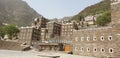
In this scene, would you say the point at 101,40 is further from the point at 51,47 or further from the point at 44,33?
the point at 44,33

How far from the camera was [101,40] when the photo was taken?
40.4 m

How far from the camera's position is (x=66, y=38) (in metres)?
73.0

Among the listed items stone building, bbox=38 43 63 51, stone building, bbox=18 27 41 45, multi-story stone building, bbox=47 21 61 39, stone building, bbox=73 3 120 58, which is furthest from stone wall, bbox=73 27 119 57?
stone building, bbox=18 27 41 45

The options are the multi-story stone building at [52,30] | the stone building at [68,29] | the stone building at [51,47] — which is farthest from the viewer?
the stone building at [68,29]

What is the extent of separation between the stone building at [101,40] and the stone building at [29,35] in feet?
144

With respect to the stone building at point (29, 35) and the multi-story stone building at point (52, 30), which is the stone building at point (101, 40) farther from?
the stone building at point (29, 35)

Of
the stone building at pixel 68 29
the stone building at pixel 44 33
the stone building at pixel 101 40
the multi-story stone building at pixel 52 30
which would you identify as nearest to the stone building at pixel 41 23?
the stone building at pixel 44 33

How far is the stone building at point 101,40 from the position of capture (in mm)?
36688

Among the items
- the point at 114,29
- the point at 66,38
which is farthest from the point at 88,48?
the point at 66,38

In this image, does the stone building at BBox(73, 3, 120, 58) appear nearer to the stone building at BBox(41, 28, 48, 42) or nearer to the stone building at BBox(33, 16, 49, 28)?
the stone building at BBox(41, 28, 48, 42)

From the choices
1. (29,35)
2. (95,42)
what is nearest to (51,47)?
(95,42)

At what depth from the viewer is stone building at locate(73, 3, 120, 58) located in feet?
120

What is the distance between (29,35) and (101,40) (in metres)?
56.3

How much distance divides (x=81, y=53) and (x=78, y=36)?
5548 millimetres
